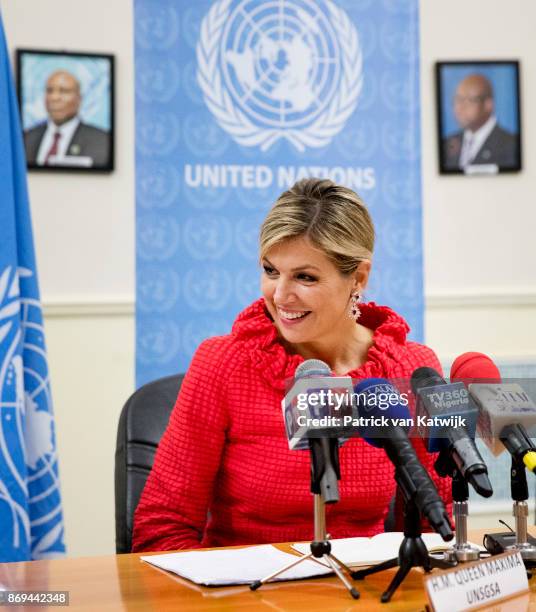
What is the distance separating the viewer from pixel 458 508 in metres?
1.25

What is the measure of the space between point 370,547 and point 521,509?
29 cm

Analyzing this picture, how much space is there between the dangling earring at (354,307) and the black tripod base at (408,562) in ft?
2.19

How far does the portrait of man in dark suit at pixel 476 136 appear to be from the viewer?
3.52m

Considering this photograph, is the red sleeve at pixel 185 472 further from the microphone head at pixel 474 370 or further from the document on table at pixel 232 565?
the microphone head at pixel 474 370

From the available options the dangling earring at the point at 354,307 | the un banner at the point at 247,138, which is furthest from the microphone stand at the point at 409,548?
the un banner at the point at 247,138

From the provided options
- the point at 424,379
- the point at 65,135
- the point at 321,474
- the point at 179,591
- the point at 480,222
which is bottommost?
the point at 179,591

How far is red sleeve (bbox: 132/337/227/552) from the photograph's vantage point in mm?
1693

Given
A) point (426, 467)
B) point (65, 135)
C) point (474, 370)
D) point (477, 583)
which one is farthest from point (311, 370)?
point (65, 135)

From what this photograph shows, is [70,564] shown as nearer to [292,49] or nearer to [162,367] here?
[162,367]

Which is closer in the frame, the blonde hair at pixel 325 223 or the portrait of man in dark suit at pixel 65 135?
the blonde hair at pixel 325 223

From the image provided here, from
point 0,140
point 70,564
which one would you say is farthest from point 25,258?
point 70,564

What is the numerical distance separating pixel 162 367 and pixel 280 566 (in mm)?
1299

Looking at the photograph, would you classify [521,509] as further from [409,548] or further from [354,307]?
[354,307]

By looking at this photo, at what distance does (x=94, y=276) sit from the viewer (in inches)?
128
